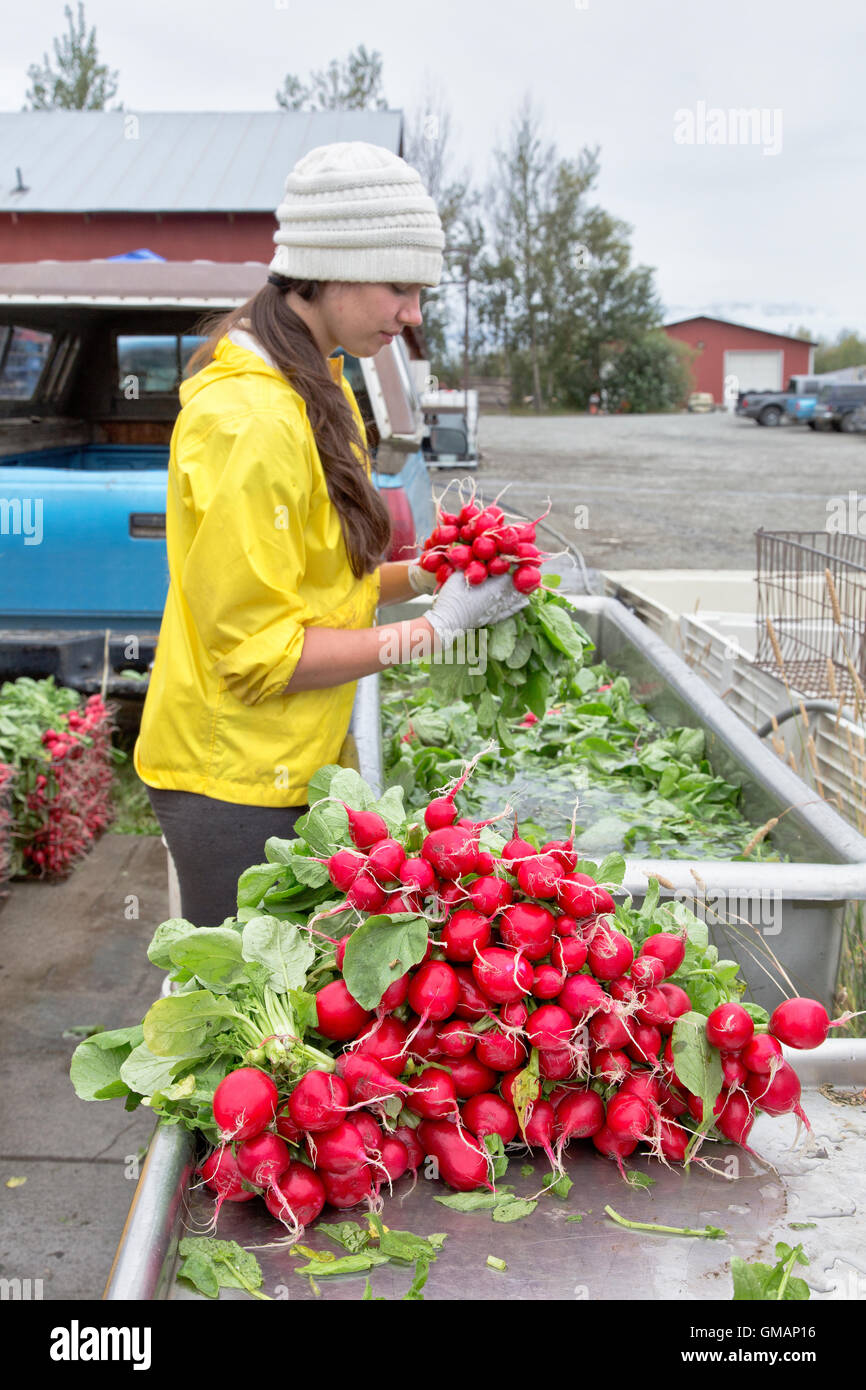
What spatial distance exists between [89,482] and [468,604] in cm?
321

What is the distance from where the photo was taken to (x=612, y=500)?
1964 centimetres

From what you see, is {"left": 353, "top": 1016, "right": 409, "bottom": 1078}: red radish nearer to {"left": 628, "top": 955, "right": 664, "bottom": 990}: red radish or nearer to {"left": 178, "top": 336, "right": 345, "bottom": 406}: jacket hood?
{"left": 628, "top": 955, "right": 664, "bottom": 990}: red radish

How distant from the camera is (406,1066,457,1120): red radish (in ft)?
5.21

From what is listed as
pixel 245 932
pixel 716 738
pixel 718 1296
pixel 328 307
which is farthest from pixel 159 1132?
pixel 716 738

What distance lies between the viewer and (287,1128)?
1.51 m

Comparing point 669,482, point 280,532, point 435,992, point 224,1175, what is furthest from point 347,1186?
point 669,482

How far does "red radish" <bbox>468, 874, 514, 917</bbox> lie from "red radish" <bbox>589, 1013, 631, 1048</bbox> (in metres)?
0.21

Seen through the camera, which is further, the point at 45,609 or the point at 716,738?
the point at 45,609

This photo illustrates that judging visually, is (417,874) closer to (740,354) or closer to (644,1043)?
(644,1043)

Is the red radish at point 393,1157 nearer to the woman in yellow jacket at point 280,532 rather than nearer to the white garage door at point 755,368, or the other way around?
the woman in yellow jacket at point 280,532

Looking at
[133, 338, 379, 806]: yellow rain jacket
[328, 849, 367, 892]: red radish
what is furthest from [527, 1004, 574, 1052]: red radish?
[133, 338, 379, 806]: yellow rain jacket

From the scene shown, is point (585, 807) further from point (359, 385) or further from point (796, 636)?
point (359, 385)

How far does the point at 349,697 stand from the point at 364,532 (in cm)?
36

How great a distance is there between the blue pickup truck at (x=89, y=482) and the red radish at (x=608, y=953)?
9.21 ft
